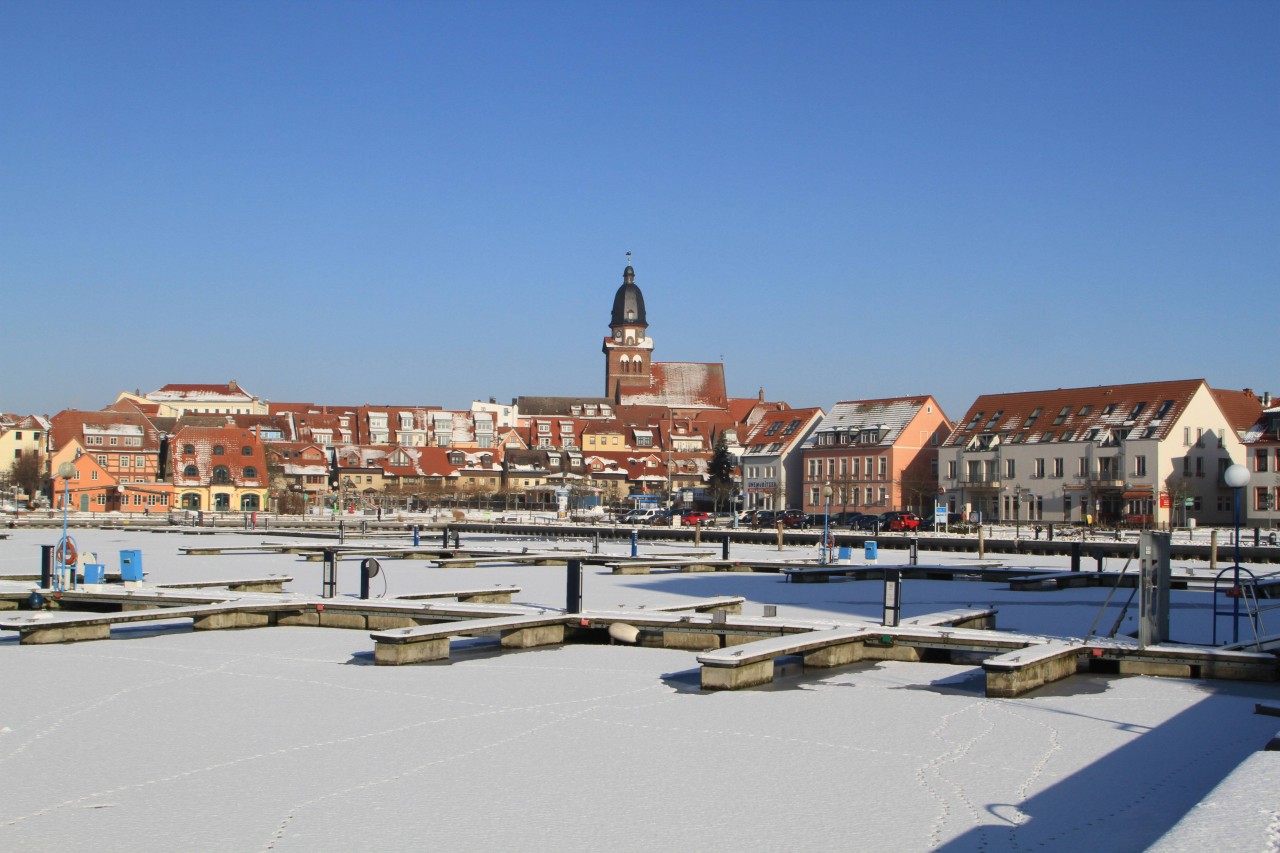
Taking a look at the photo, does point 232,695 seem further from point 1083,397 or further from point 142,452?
point 142,452

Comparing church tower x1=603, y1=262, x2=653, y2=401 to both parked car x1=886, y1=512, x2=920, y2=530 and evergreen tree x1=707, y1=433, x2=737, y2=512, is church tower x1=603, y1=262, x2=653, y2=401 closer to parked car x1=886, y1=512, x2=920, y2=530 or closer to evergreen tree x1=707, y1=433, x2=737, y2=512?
evergreen tree x1=707, y1=433, x2=737, y2=512

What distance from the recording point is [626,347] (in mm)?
172500

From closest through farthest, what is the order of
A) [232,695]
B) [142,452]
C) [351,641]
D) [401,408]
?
[232,695] < [351,641] < [142,452] < [401,408]

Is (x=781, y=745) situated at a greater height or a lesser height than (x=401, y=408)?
lesser

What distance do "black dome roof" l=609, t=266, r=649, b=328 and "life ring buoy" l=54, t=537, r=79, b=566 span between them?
14953cm

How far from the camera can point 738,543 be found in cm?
5706

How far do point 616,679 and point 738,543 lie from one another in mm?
41100

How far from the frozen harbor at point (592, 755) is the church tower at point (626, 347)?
15345 centimetres

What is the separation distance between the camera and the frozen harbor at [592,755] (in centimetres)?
917

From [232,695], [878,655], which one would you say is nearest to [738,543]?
[878,655]

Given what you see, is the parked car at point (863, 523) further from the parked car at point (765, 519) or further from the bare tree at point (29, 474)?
the bare tree at point (29, 474)

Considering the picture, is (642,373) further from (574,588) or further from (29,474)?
(574,588)

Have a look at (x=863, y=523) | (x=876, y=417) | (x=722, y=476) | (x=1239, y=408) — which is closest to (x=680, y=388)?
(x=722, y=476)

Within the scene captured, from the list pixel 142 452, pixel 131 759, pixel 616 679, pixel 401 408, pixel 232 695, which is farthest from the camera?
pixel 401 408
